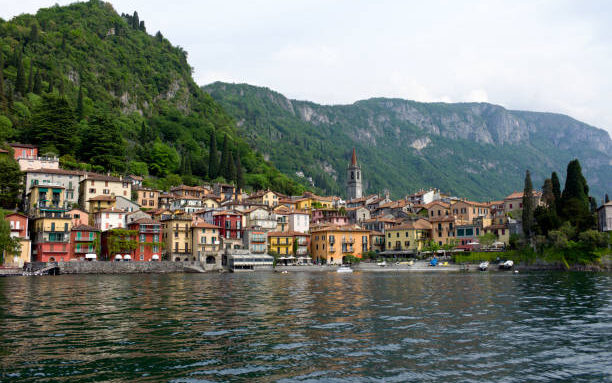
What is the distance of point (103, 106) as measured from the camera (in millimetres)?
141500

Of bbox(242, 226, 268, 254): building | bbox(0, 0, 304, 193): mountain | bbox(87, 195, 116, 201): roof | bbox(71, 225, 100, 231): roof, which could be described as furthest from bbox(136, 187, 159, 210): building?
bbox(71, 225, 100, 231): roof

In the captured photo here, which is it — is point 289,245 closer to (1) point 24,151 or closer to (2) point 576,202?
(2) point 576,202

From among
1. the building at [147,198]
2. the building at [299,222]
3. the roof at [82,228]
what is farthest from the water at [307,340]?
the building at [299,222]

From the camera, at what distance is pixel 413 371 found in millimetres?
14703

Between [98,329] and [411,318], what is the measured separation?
14288 millimetres

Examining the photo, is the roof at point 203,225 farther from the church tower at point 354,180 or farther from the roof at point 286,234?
the church tower at point 354,180

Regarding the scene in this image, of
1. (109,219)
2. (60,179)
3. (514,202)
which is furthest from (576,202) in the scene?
(60,179)

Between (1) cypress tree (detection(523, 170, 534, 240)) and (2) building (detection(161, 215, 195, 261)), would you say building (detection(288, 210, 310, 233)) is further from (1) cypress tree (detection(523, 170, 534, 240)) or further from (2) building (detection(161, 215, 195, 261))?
(1) cypress tree (detection(523, 170, 534, 240))

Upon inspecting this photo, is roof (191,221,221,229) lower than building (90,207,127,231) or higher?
lower

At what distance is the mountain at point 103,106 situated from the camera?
106625 mm

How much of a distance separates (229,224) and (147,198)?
66.4 feet

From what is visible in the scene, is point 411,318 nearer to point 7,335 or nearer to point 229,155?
point 7,335

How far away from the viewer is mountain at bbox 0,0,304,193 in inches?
4198

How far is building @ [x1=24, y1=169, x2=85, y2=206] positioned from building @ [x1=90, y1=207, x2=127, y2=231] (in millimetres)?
5907
